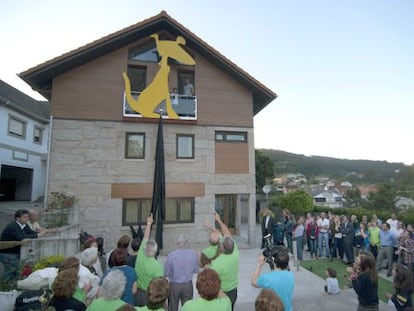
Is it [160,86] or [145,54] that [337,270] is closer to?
[160,86]

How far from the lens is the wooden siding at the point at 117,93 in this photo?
11016mm

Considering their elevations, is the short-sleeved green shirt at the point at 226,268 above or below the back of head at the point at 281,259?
below

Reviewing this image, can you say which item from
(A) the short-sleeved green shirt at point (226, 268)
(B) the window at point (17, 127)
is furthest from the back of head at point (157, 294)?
(B) the window at point (17, 127)

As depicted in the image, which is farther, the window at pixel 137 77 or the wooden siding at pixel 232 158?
the wooden siding at pixel 232 158

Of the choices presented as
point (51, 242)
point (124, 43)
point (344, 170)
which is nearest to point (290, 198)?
point (124, 43)

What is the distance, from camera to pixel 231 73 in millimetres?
12930

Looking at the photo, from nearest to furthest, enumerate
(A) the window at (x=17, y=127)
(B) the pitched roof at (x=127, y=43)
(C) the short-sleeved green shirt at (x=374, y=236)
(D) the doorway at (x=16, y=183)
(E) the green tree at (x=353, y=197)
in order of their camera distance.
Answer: (C) the short-sleeved green shirt at (x=374, y=236) → (B) the pitched roof at (x=127, y=43) → (A) the window at (x=17, y=127) → (D) the doorway at (x=16, y=183) → (E) the green tree at (x=353, y=197)

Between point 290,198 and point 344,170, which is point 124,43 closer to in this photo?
point 290,198

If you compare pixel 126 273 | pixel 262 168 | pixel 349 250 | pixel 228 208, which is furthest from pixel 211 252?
pixel 262 168

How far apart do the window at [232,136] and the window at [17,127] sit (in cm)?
1289

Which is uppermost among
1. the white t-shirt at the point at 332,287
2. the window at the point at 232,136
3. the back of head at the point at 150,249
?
the window at the point at 232,136

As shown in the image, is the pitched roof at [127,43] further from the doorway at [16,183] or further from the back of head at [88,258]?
the back of head at [88,258]

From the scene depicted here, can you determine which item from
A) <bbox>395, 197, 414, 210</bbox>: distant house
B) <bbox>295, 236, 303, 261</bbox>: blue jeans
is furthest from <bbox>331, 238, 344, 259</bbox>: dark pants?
<bbox>395, 197, 414, 210</bbox>: distant house

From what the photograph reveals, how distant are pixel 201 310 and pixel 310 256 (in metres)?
10.3
